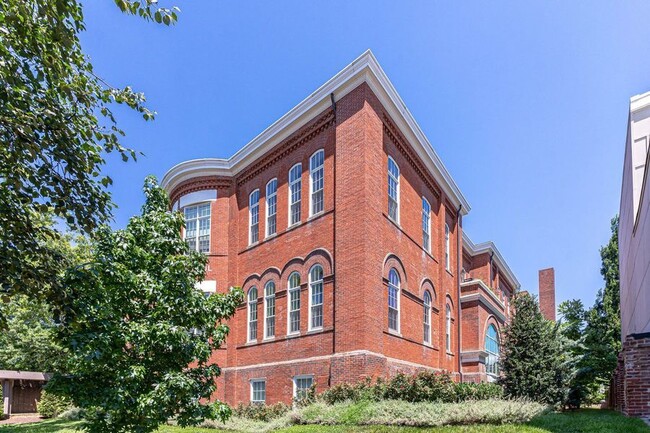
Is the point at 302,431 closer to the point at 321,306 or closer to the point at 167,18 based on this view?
the point at 321,306

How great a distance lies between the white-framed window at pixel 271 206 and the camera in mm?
22312

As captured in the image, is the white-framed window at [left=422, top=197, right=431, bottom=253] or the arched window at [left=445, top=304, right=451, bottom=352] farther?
the arched window at [left=445, top=304, right=451, bottom=352]

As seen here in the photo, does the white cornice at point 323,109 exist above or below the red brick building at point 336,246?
above

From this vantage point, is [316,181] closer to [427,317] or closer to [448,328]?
[427,317]

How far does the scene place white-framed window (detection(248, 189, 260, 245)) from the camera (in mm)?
23484

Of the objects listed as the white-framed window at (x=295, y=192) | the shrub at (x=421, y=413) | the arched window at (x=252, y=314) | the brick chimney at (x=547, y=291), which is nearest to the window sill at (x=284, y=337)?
the arched window at (x=252, y=314)

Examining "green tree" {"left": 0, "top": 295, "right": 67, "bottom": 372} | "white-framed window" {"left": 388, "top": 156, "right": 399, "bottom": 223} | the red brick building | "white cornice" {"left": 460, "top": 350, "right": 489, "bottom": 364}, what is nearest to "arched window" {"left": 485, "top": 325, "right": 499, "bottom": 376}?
the red brick building

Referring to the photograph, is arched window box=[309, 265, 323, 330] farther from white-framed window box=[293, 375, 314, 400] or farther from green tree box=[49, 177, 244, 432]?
green tree box=[49, 177, 244, 432]

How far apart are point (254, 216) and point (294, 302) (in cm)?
537

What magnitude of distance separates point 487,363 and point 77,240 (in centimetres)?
2678

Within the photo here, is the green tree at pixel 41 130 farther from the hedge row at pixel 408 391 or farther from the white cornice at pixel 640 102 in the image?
the white cornice at pixel 640 102

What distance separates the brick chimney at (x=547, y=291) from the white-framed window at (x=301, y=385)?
48577mm

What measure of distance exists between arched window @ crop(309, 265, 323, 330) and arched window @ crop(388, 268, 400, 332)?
8.56ft

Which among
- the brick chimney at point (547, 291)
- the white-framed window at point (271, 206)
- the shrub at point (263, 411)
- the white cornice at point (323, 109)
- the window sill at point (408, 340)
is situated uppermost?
the white cornice at point (323, 109)
